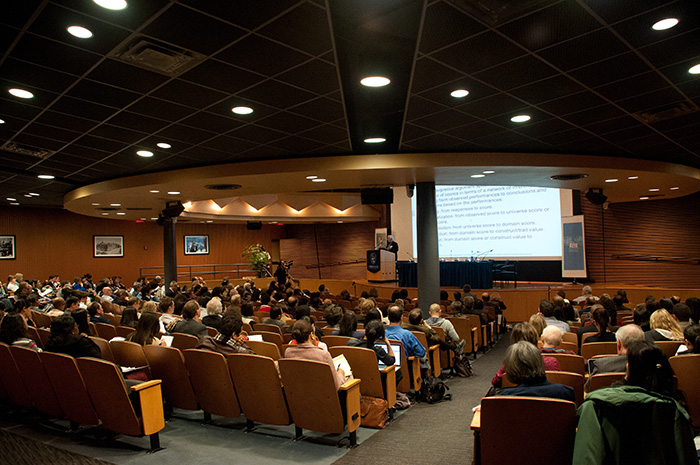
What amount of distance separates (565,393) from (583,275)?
12942 mm

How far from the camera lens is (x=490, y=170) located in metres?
8.97

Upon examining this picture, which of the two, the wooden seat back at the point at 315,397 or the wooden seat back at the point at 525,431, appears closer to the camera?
the wooden seat back at the point at 525,431

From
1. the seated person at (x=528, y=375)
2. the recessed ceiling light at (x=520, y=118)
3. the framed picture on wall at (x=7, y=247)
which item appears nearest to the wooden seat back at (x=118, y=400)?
the seated person at (x=528, y=375)

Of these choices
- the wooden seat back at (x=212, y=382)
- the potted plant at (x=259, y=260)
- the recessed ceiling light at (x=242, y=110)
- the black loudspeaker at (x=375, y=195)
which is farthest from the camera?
the potted plant at (x=259, y=260)

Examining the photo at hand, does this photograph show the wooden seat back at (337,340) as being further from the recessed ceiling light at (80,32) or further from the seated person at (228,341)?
the recessed ceiling light at (80,32)

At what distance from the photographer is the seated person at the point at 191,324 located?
605 centimetres

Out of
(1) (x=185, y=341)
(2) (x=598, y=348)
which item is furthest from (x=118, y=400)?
(2) (x=598, y=348)

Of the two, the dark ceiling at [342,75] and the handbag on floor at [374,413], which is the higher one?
the dark ceiling at [342,75]

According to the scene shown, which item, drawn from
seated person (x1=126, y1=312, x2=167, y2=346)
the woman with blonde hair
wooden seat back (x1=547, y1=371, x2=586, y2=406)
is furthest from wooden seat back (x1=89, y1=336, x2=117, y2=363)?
the woman with blonde hair

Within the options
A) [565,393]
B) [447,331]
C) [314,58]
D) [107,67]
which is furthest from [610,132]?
[107,67]

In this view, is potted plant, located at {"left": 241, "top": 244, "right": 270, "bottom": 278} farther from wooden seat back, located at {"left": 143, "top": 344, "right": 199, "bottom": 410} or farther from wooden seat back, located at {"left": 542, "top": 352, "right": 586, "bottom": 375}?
wooden seat back, located at {"left": 542, "top": 352, "right": 586, "bottom": 375}

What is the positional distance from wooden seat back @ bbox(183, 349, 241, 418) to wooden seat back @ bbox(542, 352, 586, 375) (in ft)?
9.68

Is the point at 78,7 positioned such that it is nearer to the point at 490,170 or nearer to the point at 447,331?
the point at 447,331

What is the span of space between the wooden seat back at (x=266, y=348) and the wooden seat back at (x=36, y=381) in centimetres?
196
